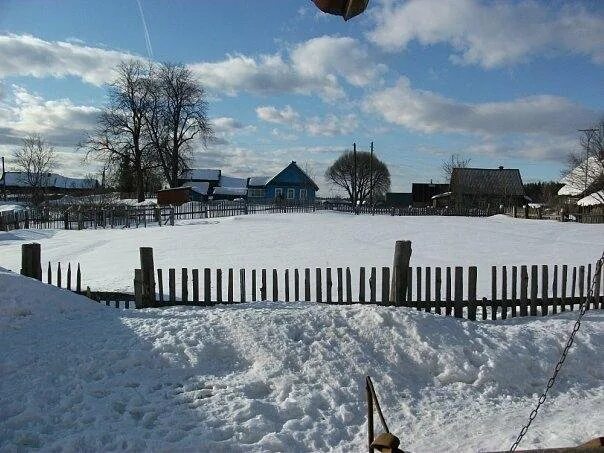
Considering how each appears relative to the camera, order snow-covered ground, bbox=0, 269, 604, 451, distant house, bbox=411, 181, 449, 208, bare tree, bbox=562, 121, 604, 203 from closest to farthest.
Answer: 1. snow-covered ground, bbox=0, 269, 604, 451
2. bare tree, bbox=562, 121, 604, 203
3. distant house, bbox=411, 181, 449, 208

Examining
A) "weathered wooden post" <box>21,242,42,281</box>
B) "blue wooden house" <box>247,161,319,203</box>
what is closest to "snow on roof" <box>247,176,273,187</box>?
"blue wooden house" <box>247,161,319,203</box>

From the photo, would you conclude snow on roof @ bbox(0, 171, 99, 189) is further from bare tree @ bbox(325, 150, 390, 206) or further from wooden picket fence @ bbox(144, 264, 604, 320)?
wooden picket fence @ bbox(144, 264, 604, 320)

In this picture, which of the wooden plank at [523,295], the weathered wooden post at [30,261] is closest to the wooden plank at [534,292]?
the wooden plank at [523,295]

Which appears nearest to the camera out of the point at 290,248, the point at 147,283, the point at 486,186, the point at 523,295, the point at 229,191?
the point at 147,283

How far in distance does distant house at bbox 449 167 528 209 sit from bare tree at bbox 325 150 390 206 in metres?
22.1

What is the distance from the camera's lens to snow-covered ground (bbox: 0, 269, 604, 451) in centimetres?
393

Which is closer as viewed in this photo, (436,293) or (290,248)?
(436,293)

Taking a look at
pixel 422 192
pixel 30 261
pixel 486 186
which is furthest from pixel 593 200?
pixel 30 261

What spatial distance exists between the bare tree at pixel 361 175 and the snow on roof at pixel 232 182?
1750 cm

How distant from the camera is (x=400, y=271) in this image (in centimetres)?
736

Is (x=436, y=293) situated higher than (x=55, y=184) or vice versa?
(x=55, y=184)

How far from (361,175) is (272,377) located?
257ft

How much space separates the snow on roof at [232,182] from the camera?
7725cm

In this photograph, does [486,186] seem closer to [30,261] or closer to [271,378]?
[30,261]
